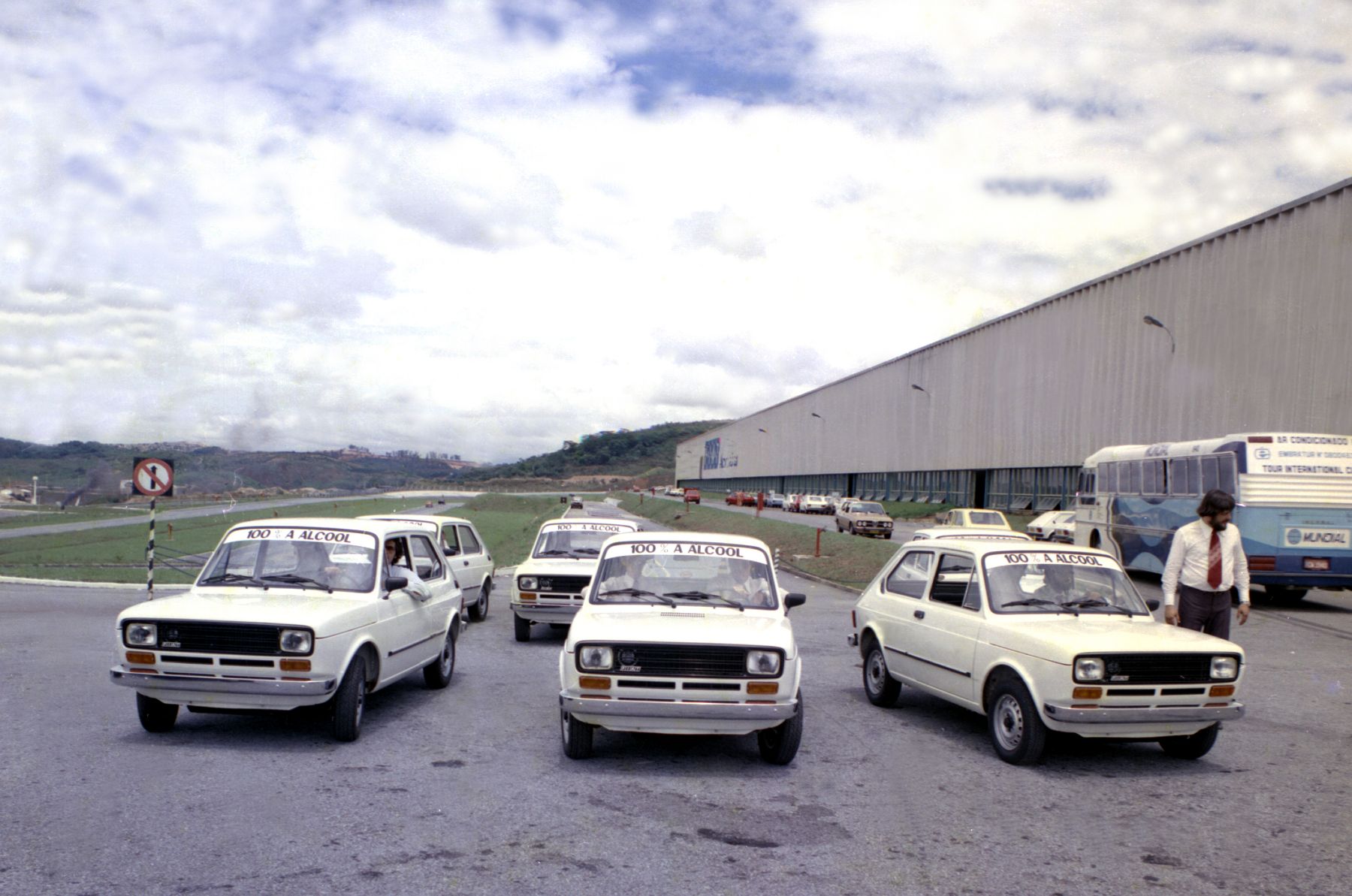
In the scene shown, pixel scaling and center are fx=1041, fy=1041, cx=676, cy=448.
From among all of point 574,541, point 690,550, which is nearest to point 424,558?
point 690,550

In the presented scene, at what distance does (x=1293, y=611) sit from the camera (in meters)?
18.6

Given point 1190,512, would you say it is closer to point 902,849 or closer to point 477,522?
point 902,849

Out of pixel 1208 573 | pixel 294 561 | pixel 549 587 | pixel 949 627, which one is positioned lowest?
pixel 549 587

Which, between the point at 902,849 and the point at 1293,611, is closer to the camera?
the point at 902,849

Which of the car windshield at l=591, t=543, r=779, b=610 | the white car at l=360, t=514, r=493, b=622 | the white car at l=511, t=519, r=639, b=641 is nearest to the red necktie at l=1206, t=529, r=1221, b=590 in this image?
the car windshield at l=591, t=543, r=779, b=610

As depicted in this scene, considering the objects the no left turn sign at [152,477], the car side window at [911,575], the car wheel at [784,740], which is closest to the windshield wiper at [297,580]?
the car wheel at [784,740]

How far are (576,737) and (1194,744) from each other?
451 cm

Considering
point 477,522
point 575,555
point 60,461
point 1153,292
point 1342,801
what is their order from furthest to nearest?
point 60,461 < point 477,522 < point 1153,292 < point 575,555 < point 1342,801

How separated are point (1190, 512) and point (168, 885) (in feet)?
64.4

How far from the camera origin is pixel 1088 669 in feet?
22.8

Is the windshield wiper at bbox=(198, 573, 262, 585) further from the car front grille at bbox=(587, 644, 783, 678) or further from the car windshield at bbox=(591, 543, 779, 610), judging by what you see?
the car front grille at bbox=(587, 644, 783, 678)

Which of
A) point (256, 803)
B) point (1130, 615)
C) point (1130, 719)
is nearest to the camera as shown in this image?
point (256, 803)

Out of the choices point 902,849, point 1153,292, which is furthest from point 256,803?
point 1153,292

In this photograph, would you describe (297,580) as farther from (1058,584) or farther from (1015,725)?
(1058,584)
